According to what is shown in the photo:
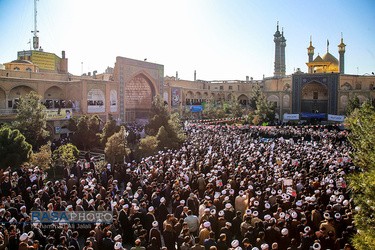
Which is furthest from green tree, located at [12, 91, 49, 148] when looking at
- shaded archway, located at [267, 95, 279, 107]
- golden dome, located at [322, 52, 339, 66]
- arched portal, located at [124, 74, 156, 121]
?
golden dome, located at [322, 52, 339, 66]

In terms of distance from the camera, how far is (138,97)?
26953 mm

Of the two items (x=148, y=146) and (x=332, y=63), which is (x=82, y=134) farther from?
(x=332, y=63)

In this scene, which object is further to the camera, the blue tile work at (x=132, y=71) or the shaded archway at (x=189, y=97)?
the shaded archway at (x=189, y=97)

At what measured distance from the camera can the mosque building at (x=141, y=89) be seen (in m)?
18.2

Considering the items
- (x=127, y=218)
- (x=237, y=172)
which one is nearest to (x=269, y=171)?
(x=237, y=172)

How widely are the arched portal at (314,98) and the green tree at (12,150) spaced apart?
30.0m

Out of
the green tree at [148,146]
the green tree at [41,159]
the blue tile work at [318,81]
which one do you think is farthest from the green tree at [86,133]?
the blue tile work at [318,81]

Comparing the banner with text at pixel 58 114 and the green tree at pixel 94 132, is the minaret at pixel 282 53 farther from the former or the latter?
the green tree at pixel 94 132

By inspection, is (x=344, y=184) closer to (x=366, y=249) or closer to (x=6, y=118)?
(x=366, y=249)

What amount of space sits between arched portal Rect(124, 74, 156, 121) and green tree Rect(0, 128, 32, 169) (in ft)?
54.1

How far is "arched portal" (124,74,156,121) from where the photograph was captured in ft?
86.3

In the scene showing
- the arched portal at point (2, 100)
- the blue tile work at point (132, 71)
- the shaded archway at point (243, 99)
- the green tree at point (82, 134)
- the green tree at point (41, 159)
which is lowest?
the green tree at point (41, 159)

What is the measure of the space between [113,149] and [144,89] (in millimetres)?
16581

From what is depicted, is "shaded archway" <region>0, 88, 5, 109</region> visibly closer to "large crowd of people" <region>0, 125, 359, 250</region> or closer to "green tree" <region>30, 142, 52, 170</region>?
"green tree" <region>30, 142, 52, 170</region>
